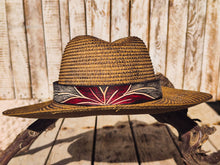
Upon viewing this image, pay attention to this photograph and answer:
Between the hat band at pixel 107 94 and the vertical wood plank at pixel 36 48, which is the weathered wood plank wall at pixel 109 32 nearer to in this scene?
the vertical wood plank at pixel 36 48

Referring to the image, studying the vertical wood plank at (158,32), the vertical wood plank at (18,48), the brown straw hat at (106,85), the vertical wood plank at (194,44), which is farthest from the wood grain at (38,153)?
the vertical wood plank at (194,44)

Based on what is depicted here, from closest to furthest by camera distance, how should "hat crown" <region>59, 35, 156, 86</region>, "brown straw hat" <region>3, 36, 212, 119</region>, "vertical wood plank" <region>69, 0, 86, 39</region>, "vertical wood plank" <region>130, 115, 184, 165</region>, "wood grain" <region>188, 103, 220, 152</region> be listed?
"brown straw hat" <region>3, 36, 212, 119</region> → "hat crown" <region>59, 35, 156, 86</region> → "vertical wood plank" <region>130, 115, 184, 165</region> → "wood grain" <region>188, 103, 220, 152</region> → "vertical wood plank" <region>69, 0, 86, 39</region>

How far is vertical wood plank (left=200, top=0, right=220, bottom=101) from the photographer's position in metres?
2.29

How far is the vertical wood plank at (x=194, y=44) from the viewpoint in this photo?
229 cm

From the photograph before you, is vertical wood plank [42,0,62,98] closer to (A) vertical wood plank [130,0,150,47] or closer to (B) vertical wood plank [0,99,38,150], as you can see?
(B) vertical wood plank [0,99,38,150]

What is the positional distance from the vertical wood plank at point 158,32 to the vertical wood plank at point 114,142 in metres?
0.81

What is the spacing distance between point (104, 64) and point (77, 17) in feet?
4.72

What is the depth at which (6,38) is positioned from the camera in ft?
7.58

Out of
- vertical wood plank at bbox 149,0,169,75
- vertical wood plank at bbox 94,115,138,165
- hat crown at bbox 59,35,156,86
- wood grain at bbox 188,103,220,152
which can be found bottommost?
vertical wood plank at bbox 94,115,138,165

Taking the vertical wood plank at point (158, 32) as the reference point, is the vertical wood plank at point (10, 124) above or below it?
below

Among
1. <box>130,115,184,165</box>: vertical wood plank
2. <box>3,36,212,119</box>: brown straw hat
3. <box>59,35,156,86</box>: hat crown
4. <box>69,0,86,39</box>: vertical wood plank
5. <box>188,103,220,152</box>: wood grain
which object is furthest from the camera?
<box>69,0,86,39</box>: vertical wood plank

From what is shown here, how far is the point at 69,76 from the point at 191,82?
70.9 inches

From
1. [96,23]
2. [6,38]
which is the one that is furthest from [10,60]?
[96,23]

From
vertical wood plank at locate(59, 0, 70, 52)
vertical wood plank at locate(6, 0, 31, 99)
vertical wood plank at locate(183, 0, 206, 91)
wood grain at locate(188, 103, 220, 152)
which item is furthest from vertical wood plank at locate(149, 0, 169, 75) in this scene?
vertical wood plank at locate(6, 0, 31, 99)
